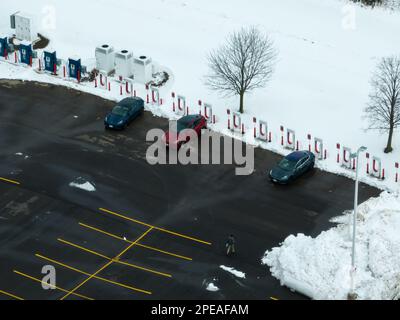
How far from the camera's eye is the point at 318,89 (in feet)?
223

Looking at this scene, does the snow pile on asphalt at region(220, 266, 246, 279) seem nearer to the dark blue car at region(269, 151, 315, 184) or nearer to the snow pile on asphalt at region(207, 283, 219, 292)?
the snow pile on asphalt at region(207, 283, 219, 292)

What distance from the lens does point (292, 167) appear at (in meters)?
57.1

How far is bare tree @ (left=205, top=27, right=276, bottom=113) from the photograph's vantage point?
6525cm

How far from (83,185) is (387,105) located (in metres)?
20.3

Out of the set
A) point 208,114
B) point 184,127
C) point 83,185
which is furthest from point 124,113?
point 83,185

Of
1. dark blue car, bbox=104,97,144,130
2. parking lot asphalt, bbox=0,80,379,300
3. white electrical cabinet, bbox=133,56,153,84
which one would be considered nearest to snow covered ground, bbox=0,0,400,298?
dark blue car, bbox=104,97,144,130

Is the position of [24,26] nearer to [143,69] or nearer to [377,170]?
[143,69]

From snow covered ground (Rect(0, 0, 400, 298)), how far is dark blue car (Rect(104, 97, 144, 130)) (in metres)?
1.71

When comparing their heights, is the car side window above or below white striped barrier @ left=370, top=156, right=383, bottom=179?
above

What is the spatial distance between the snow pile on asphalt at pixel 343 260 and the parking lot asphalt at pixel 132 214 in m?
1.10

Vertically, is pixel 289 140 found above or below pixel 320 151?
below

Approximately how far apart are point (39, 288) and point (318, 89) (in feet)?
94.5
